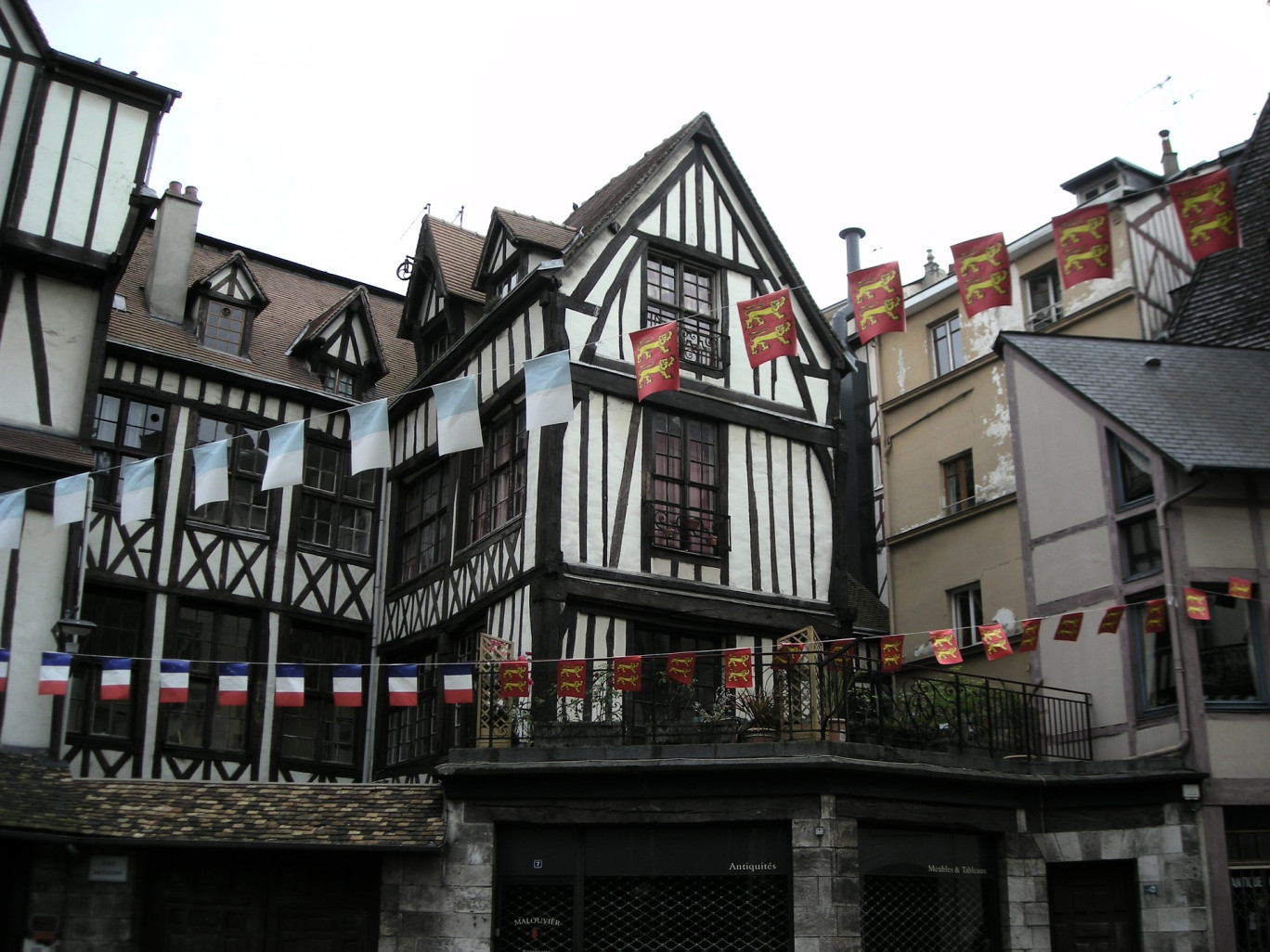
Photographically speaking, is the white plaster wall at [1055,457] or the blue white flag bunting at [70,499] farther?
the white plaster wall at [1055,457]

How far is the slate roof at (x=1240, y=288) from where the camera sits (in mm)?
16031

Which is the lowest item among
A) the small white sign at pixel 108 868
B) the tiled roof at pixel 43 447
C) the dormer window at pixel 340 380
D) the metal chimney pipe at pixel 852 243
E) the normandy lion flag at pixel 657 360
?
the small white sign at pixel 108 868

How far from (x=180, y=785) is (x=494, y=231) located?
7.65 m

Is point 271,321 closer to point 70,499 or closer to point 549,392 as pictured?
point 70,499

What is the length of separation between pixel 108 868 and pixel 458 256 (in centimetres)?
973

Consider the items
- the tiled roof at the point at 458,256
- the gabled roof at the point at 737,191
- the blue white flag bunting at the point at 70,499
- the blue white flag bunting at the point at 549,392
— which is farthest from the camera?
the tiled roof at the point at 458,256

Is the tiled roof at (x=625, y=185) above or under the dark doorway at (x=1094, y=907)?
above

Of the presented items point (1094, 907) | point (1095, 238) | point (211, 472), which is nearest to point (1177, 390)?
point (1095, 238)

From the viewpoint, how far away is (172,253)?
62.4ft

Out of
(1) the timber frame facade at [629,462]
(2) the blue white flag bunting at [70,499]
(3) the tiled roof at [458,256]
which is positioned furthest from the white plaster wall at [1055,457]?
(2) the blue white flag bunting at [70,499]

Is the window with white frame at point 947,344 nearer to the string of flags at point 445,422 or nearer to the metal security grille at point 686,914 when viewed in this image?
the string of flags at point 445,422

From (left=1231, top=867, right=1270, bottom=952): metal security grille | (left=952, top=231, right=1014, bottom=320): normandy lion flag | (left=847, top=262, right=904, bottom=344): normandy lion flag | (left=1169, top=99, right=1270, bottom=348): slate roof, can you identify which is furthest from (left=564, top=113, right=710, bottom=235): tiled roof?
(left=1231, top=867, right=1270, bottom=952): metal security grille

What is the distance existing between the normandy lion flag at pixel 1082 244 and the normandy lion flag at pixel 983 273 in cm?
49

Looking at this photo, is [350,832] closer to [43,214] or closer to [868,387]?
[43,214]
